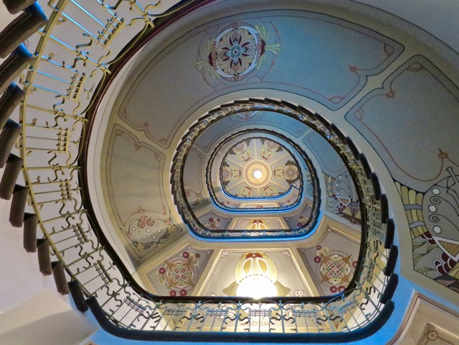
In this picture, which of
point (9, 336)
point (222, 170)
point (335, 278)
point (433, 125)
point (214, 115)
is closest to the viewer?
point (9, 336)

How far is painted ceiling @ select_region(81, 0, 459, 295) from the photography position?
316 cm

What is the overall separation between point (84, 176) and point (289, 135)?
5.51 m

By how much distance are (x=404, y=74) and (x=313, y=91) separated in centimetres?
127

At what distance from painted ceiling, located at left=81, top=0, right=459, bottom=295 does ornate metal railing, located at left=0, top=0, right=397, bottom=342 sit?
0.45 metres

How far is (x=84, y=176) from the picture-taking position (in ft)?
12.9

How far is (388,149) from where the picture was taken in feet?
11.5

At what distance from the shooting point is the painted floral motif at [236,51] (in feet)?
13.5

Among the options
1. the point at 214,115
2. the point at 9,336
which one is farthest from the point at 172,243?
the point at 9,336

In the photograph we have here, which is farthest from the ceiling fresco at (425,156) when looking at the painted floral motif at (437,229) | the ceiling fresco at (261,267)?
the ceiling fresco at (261,267)

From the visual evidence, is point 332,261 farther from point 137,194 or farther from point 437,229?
point 137,194

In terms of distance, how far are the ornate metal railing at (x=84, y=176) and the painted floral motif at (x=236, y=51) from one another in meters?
0.82

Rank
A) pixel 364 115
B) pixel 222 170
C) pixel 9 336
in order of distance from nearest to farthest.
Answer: pixel 9 336
pixel 364 115
pixel 222 170

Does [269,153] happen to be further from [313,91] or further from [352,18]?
[352,18]

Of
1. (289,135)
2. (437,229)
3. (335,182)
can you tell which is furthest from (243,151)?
(437,229)
